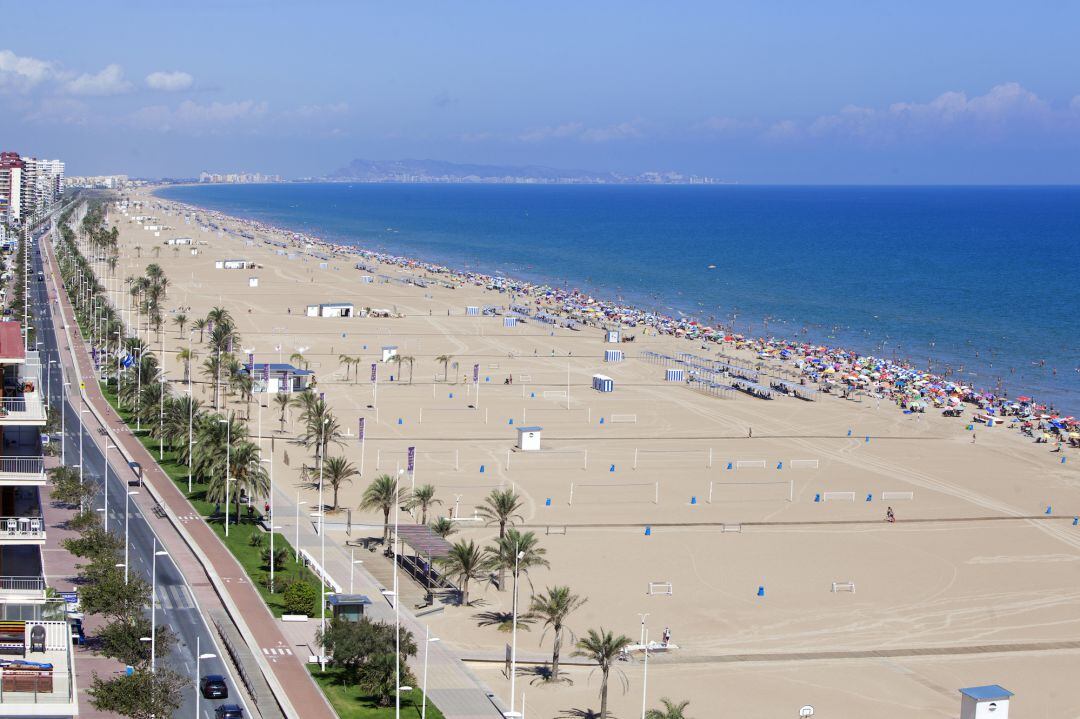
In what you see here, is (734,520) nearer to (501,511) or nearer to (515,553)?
(501,511)

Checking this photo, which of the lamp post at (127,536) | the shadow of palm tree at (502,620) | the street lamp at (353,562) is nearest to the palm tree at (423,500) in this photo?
the street lamp at (353,562)

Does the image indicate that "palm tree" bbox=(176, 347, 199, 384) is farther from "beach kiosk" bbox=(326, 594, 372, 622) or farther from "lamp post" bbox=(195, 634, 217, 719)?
"lamp post" bbox=(195, 634, 217, 719)

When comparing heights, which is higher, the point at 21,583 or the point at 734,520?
the point at 21,583

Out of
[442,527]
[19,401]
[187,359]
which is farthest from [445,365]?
[19,401]

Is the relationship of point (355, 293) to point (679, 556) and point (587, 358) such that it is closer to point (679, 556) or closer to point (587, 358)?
point (587, 358)

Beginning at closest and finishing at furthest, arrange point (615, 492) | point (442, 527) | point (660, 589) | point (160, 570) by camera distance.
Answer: point (160, 570)
point (660, 589)
point (442, 527)
point (615, 492)

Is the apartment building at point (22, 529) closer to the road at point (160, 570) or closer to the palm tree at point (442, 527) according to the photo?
the road at point (160, 570)
